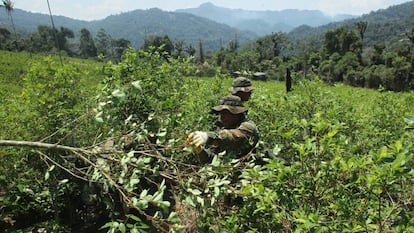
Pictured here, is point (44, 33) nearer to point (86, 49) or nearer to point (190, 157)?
point (86, 49)

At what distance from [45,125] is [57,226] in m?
1.32

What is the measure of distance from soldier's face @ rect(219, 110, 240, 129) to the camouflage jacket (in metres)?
0.12

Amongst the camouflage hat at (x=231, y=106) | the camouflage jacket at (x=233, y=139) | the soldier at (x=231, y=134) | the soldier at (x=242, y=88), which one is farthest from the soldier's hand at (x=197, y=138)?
the soldier at (x=242, y=88)

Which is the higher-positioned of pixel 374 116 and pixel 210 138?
pixel 210 138

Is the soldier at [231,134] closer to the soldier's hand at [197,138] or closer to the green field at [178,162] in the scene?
the soldier's hand at [197,138]

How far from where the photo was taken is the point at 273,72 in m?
58.9

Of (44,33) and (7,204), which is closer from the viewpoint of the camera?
(7,204)

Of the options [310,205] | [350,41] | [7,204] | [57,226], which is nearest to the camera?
[310,205]

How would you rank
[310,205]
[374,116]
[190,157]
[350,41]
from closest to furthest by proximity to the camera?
1. [310,205]
2. [190,157]
3. [374,116]
4. [350,41]

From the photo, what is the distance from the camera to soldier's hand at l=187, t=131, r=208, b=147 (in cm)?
267

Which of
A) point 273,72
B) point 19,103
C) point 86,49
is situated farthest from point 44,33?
point 19,103

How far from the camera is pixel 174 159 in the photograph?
2689 mm

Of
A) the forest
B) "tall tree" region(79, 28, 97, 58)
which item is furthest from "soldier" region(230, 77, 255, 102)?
"tall tree" region(79, 28, 97, 58)

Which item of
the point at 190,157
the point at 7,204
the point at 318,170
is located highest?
the point at 318,170
